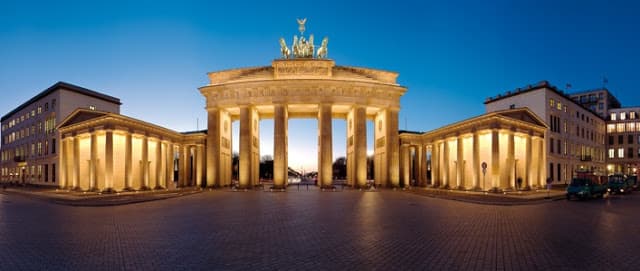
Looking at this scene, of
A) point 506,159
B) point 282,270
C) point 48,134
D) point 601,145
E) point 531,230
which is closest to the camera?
point 282,270

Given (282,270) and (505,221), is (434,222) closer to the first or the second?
(505,221)

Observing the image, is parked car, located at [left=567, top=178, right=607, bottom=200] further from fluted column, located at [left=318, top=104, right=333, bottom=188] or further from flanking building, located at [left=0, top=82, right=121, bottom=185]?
flanking building, located at [left=0, top=82, right=121, bottom=185]

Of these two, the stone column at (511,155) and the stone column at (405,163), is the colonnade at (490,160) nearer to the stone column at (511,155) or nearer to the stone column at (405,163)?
the stone column at (511,155)

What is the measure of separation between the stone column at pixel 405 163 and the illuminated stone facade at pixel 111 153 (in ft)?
106

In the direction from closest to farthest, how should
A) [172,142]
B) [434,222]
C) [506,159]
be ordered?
[434,222], [506,159], [172,142]

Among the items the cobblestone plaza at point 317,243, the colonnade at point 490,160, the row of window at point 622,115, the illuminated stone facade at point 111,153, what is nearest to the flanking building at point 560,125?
the colonnade at point 490,160

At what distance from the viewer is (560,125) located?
59.5 metres

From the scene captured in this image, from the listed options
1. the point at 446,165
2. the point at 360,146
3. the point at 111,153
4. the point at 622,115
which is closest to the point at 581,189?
the point at 446,165

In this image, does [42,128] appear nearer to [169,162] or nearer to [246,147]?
[169,162]

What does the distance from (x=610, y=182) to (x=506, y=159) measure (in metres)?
12.2

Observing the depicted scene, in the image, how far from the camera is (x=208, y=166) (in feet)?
178

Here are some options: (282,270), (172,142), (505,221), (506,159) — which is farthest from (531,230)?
(172,142)

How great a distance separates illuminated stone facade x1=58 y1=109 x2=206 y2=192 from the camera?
4125cm

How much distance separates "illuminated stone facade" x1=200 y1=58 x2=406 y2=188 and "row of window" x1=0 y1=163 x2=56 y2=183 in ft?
85.9
